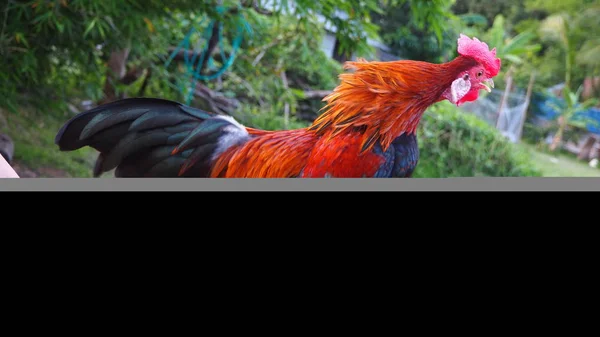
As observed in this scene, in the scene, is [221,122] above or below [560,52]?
below

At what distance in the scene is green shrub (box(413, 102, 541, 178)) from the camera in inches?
81.9

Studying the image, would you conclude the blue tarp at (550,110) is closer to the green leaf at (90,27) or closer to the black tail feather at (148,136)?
the black tail feather at (148,136)

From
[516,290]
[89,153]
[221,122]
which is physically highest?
[221,122]

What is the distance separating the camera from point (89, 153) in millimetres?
1951

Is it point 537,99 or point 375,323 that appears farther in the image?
point 537,99

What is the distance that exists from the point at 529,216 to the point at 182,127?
2.77 feet

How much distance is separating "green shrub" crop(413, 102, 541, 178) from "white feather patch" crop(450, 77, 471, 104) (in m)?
0.46

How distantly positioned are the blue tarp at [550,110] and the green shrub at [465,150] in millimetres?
138

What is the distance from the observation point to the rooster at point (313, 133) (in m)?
1.51

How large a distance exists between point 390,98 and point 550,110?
823 millimetres

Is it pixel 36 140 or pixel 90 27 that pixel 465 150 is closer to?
pixel 90 27

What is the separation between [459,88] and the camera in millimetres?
1506

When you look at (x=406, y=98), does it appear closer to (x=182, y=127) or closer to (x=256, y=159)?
(x=256, y=159)

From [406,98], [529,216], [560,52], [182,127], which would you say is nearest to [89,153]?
[182,127]
